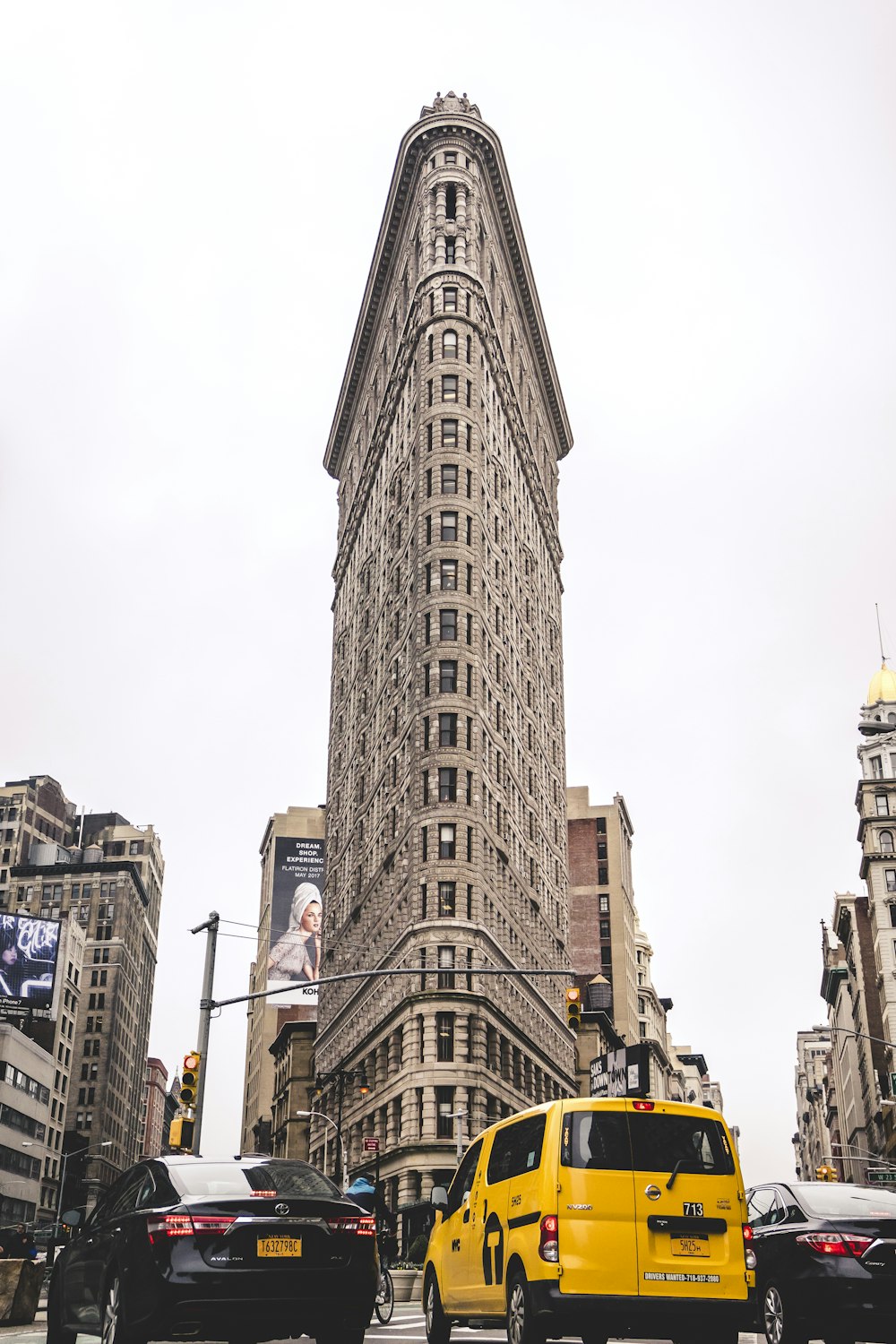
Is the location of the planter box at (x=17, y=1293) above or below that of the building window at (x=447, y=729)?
below

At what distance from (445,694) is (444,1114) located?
22450mm

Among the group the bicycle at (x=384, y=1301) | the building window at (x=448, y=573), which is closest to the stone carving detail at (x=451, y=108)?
the building window at (x=448, y=573)

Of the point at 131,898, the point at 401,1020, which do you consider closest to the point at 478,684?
the point at 401,1020

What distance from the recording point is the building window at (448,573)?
79500mm

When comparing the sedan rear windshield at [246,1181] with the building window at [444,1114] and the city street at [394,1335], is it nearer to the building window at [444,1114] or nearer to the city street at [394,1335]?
the city street at [394,1335]

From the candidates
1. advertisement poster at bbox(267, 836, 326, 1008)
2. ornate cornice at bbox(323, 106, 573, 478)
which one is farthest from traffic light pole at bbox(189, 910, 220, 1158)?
advertisement poster at bbox(267, 836, 326, 1008)

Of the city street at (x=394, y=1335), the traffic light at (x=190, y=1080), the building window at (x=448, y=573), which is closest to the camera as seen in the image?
the city street at (x=394, y=1335)

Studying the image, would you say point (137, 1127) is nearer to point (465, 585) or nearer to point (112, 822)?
point (112, 822)

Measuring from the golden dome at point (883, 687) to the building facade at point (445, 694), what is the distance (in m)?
49.0

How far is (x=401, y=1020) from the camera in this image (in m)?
70.1

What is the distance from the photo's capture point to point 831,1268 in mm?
13914

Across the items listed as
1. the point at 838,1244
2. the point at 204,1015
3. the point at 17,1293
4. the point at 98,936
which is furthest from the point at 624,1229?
the point at 98,936

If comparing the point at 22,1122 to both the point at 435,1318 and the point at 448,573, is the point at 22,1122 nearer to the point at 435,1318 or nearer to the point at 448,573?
the point at 448,573

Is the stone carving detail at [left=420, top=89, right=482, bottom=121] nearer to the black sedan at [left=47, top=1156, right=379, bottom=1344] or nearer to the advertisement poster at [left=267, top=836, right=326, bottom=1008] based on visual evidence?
the advertisement poster at [left=267, top=836, right=326, bottom=1008]
